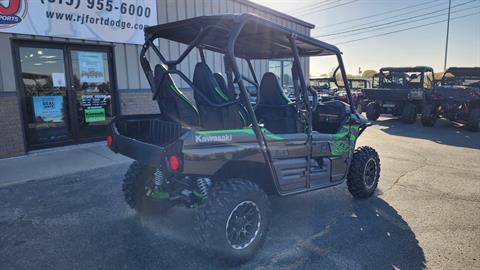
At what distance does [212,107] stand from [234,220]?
42.6 inches

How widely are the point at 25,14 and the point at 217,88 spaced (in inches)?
206

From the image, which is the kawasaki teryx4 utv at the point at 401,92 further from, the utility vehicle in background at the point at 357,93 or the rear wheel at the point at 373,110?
the utility vehicle in background at the point at 357,93

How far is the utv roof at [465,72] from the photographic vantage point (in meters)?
11.8

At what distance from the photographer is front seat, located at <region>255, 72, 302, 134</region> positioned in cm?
348

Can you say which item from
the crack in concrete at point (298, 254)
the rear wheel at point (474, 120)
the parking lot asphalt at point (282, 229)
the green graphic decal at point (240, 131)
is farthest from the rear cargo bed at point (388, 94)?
the green graphic decal at point (240, 131)

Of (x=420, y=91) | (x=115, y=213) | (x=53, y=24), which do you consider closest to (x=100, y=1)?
(x=53, y=24)

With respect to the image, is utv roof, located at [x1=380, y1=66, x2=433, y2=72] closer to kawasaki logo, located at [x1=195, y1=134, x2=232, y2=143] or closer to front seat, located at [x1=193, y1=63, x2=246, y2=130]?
front seat, located at [x1=193, y1=63, x2=246, y2=130]

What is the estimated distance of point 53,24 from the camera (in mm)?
6453

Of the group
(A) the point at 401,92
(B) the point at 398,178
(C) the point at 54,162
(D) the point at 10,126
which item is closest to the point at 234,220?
(B) the point at 398,178

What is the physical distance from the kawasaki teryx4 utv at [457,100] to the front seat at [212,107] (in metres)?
10.1

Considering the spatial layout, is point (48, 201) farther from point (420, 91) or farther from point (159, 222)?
point (420, 91)

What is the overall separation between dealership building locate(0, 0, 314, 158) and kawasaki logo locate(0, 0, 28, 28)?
0.05 ft

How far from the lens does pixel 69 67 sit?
6.93 metres

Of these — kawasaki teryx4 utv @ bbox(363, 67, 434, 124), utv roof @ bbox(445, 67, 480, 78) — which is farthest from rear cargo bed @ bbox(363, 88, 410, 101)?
utv roof @ bbox(445, 67, 480, 78)
